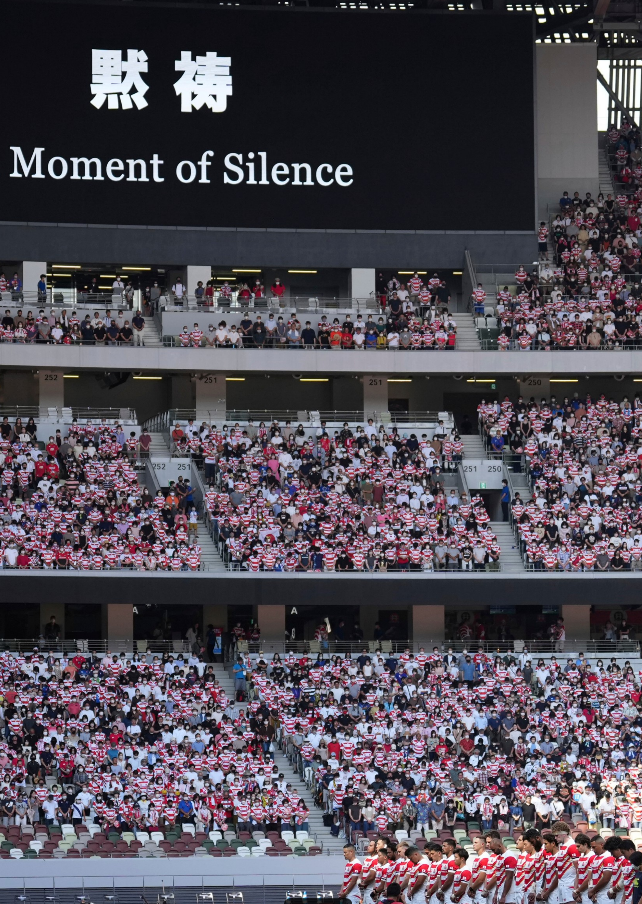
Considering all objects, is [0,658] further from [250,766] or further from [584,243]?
[584,243]

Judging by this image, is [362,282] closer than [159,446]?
No

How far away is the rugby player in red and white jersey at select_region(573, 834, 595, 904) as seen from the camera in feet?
59.9

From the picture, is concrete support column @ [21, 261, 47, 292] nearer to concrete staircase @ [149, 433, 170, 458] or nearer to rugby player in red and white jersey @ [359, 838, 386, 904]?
concrete staircase @ [149, 433, 170, 458]

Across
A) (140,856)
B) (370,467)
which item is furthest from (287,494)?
(140,856)

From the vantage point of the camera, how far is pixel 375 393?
1794 inches

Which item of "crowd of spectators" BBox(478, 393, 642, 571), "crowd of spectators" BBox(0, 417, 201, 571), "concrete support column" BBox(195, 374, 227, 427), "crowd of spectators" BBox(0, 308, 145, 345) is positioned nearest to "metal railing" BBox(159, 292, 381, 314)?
"crowd of spectators" BBox(0, 308, 145, 345)

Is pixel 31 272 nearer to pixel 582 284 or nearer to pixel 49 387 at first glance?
pixel 49 387

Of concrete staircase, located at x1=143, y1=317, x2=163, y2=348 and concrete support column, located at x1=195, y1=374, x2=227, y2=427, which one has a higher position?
concrete staircase, located at x1=143, y1=317, x2=163, y2=348

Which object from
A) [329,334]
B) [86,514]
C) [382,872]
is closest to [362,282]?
[329,334]

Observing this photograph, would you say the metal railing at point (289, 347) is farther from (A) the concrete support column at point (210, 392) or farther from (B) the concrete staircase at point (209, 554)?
(B) the concrete staircase at point (209, 554)

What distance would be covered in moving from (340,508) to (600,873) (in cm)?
2177

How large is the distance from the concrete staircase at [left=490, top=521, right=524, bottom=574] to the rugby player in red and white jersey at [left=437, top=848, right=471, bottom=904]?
1998 centimetres

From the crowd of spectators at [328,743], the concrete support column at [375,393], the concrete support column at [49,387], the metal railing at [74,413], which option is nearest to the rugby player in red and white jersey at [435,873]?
the crowd of spectators at [328,743]

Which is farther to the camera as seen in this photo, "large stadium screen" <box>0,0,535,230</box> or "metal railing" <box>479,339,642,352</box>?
"large stadium screen" <box>0,0,535,230</box>
